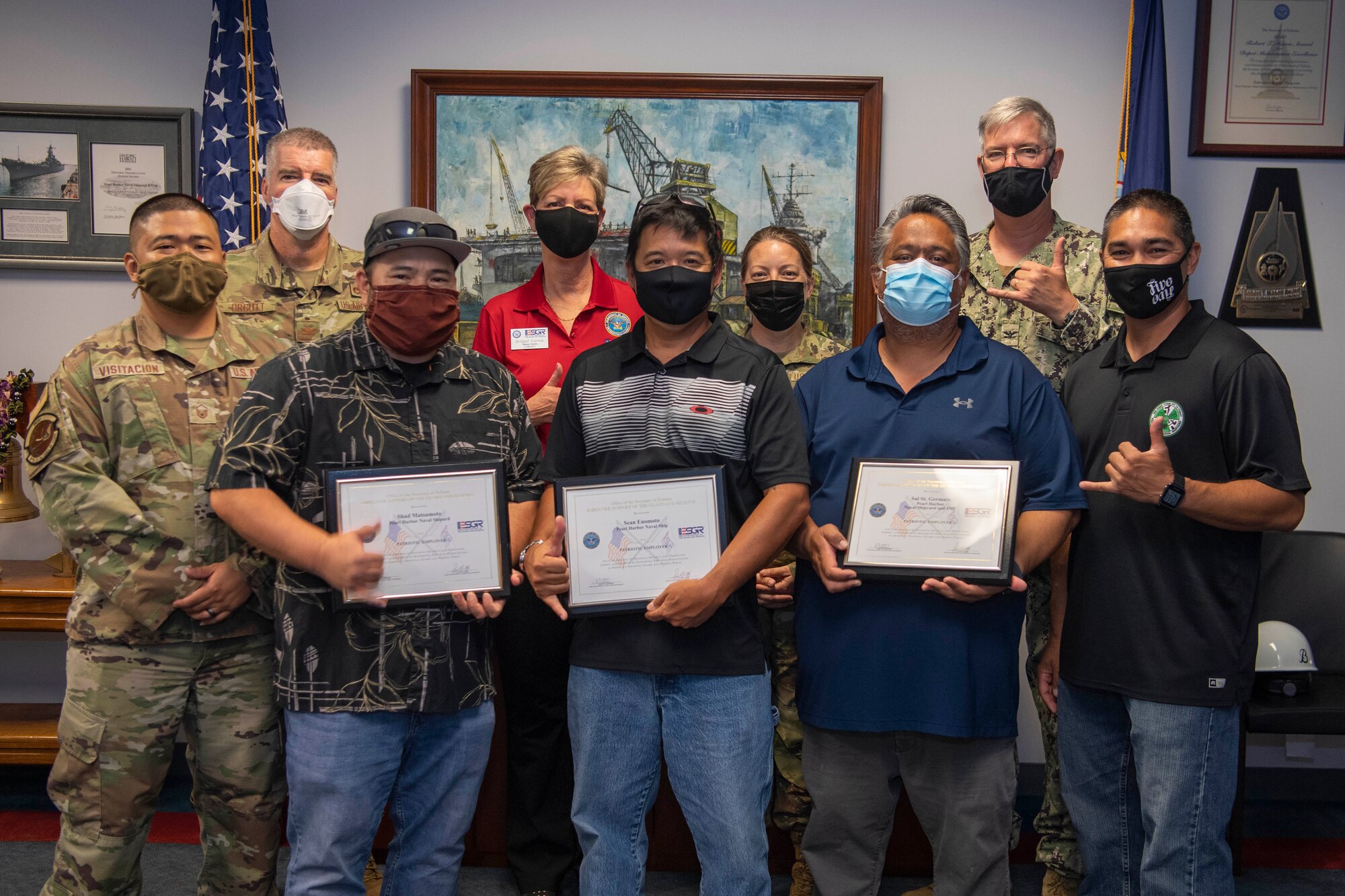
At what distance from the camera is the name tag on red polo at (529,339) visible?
10.2 feet

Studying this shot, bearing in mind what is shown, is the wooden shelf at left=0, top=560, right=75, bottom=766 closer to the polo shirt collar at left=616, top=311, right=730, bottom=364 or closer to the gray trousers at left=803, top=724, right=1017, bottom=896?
the polo shirt collar at left=616, top=311, right=730, bottom=364

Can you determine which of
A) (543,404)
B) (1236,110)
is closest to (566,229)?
(543,404)

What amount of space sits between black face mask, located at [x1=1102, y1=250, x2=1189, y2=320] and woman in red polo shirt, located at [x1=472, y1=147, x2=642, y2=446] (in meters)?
1.50

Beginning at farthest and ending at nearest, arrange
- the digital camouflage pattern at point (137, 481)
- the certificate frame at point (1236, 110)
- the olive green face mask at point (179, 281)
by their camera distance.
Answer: the certificate frame at point (1236, 110)
the olive green face mask at point (179, 281)
the digital camouflage pattern at point (137, 481)

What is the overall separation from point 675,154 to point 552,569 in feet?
8.62

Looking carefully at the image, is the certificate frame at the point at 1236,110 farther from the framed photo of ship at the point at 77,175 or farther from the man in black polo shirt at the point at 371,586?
the framed photo of ship at the point at 77,175

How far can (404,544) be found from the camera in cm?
216

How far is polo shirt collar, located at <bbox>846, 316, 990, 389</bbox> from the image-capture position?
238cm

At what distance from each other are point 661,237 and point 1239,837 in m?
3.07

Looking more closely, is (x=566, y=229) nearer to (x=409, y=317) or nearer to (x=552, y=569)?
(x=409, y=317)

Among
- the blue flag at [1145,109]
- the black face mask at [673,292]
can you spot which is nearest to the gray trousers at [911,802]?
the black face mask at [673,292]

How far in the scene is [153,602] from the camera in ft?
7.98

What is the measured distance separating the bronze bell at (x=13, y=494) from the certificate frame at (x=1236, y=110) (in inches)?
208

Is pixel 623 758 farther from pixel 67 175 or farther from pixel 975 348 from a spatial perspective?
pixel 67 175
